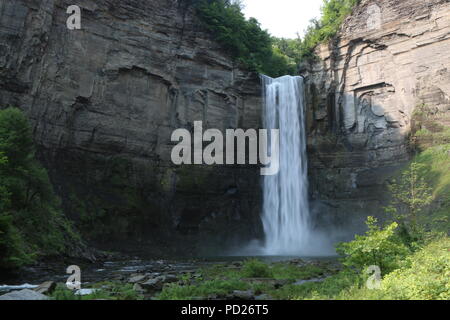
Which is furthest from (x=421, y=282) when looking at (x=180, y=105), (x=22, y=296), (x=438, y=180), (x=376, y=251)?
(x=180, y=105)

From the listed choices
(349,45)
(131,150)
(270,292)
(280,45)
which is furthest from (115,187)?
(280,45)

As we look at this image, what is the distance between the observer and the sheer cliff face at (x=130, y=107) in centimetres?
2583

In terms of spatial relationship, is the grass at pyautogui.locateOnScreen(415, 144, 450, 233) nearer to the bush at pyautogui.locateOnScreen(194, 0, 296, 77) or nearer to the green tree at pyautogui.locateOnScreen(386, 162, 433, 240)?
the green tree at pyautogui.locateOnScreen(386, 162, 433, 240)

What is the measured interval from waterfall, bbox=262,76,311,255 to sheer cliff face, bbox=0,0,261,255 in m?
1.26

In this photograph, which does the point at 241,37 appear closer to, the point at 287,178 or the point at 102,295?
the point at 287,178

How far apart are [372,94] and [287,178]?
1000cm

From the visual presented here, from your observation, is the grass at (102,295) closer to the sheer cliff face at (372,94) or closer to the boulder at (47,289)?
the boulder at (47,289)

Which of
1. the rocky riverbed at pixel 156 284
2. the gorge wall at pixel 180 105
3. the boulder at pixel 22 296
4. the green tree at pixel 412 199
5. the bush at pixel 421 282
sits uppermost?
the gorge wall at pixel 180 105

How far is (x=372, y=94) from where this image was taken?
3425 cm

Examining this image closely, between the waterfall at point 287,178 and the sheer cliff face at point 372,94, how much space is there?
1367mm

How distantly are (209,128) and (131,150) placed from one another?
6869 millimetres

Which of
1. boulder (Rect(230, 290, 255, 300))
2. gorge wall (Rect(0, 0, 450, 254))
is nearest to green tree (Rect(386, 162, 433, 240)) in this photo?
gorge wall (Rect(0, 0, 450, 254))

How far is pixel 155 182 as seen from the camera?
3092 cm

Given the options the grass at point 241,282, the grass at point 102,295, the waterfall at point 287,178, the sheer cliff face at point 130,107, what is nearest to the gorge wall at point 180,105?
the sheer cliff face at point 130,107
